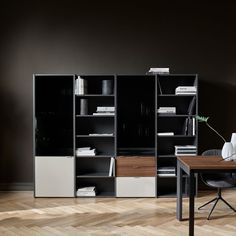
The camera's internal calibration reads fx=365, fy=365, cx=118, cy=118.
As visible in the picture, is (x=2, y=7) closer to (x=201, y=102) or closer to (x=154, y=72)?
(x=154, y=72)

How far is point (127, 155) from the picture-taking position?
18.2ft

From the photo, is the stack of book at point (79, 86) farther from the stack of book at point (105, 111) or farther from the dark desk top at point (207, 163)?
the dark desk top at point (207, 163)

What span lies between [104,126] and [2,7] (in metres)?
2.55

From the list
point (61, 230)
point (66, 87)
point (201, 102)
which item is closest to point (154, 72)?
point (201, 102)

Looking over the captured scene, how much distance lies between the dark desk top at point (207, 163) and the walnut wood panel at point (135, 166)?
125 centimetres

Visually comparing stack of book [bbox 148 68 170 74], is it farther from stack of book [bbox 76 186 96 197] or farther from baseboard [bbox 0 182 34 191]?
baseboard [bbox 0 182 34 191]

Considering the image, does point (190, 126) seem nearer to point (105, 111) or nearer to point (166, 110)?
point (166, 110)

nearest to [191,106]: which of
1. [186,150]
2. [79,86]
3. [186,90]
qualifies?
[186,90]

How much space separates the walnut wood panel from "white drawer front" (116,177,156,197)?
0.08 m

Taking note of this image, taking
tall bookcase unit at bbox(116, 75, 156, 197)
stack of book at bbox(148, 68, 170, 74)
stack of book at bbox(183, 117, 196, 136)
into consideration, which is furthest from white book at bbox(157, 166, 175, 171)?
stack of book at bbox(148, 68, 170, 74)

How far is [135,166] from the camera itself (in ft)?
18.0

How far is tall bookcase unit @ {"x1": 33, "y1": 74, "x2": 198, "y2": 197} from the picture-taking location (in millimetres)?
5508

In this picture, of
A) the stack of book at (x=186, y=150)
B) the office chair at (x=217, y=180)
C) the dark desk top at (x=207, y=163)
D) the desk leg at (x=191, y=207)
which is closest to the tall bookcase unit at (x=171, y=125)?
the stack of book at (x=186, y=150)

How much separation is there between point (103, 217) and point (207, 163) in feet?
4.92
